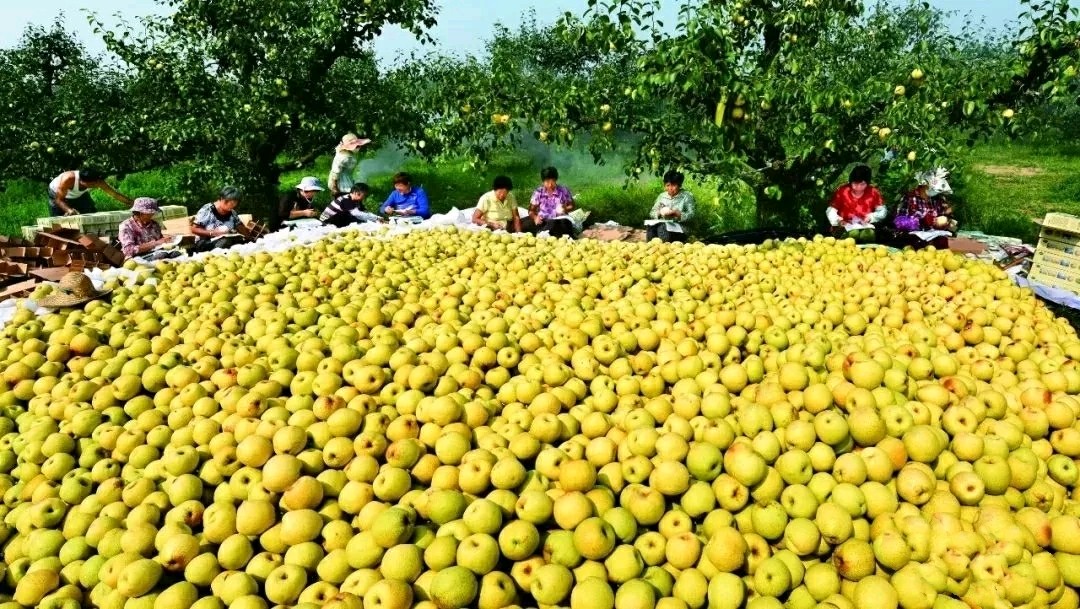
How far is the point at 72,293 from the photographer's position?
16.9ft

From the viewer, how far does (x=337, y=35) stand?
39.9ft

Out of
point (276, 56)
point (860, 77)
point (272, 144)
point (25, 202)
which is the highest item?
point (276, 56)

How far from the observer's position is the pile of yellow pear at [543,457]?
2275mm

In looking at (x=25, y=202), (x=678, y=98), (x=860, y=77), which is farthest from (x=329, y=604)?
(x=25, y=202)

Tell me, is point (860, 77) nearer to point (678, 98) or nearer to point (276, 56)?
point (678, 98)

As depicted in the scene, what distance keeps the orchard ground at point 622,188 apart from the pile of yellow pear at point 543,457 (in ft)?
17.0

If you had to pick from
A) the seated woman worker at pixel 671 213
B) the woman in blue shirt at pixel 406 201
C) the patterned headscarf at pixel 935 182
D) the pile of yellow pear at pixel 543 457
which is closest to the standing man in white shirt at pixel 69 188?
the woman in blue shirt at pixel 406 201

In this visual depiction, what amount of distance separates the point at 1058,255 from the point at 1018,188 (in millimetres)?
14944

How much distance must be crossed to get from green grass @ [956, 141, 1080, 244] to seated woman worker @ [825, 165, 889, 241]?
68.8 inches

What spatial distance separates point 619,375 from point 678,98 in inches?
234

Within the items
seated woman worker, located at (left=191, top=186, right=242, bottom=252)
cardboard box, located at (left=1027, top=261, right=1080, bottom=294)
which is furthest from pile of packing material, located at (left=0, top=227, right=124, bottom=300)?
cardboard box, located at (left=1027, top=261, right=1080, bottom=294)

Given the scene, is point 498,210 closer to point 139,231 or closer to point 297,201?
point 297,201

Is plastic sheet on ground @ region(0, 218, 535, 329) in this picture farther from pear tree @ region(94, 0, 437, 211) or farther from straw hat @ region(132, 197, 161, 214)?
pear tree @ region(94, 0, 437, 211)

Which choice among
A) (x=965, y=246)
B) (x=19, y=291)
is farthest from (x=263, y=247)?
(x=965, y=246)
